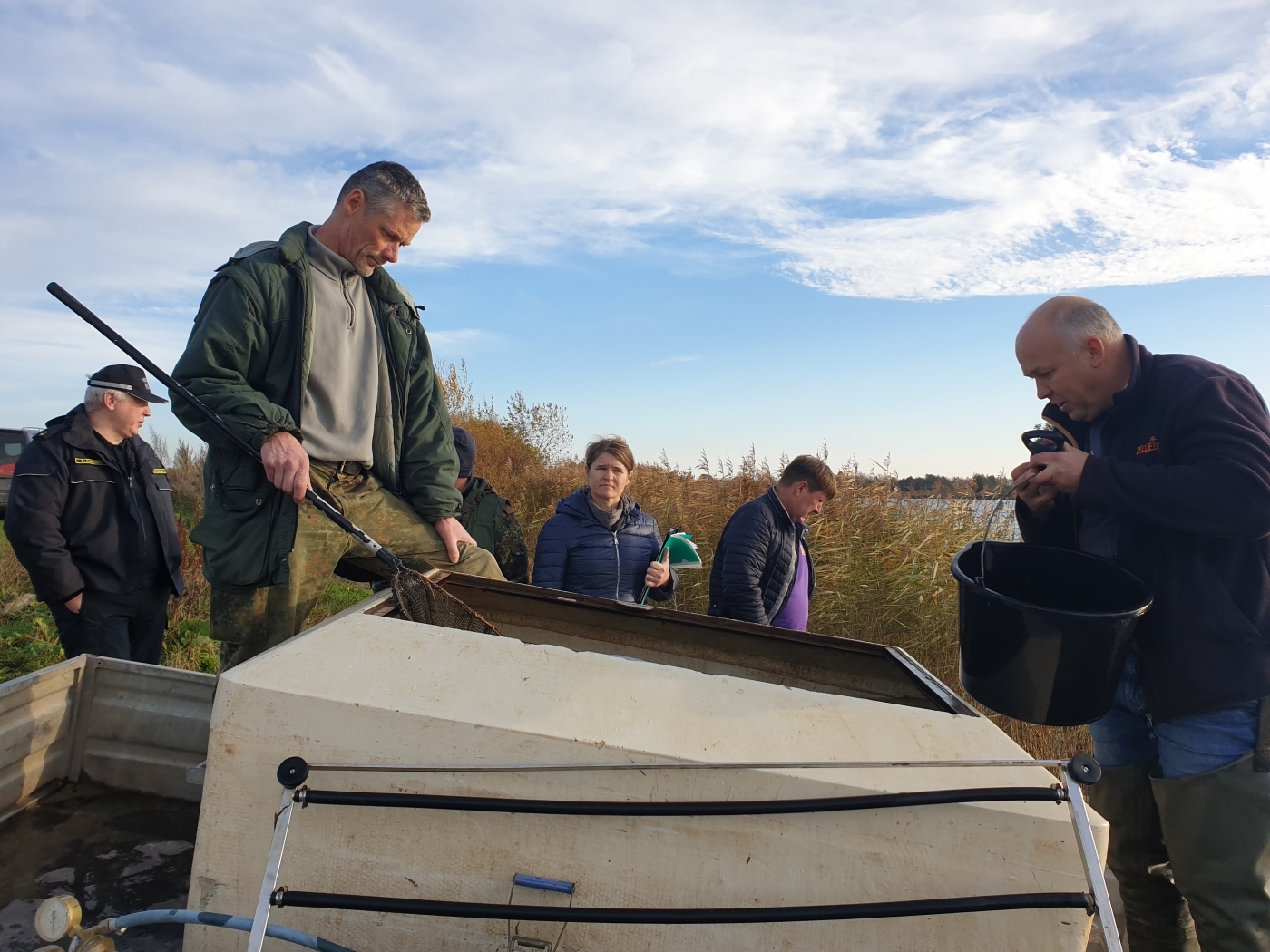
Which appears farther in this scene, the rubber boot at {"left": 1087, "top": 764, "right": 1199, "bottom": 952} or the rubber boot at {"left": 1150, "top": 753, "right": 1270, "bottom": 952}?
the rubber boot at {"left": 1087, "top": 764, "right": 1199, "bottom": 952}

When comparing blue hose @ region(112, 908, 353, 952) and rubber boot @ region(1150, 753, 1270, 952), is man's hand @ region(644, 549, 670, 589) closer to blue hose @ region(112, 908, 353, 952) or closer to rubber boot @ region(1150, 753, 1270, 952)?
rubber boot @ region(1150, 753, 1270, 952)

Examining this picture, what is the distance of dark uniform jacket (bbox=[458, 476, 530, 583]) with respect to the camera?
4.34m

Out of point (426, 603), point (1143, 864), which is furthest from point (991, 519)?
point (426, 603)

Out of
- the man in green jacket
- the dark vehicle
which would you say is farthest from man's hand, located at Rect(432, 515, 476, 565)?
the dark vehicle

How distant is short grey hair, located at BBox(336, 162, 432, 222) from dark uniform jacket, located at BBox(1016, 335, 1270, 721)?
2214mm

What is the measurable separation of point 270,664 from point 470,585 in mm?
1124

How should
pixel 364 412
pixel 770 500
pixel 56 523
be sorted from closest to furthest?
1. pixel 364 412
2. pixel 56 523
3. pixel 770 500

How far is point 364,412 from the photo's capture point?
2617 millimetres

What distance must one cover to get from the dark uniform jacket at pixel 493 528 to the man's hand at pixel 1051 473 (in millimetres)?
2896

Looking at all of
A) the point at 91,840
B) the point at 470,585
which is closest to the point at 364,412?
the point at 470,585

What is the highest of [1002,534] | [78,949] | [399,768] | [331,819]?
[1002,534]

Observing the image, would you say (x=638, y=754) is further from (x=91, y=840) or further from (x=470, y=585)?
(x=91, y=840)

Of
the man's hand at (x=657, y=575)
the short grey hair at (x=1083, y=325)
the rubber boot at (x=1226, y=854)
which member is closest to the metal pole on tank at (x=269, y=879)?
the rubber boot at (x=1226, y=854)

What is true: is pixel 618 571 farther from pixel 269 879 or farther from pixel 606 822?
pixel 269 879
